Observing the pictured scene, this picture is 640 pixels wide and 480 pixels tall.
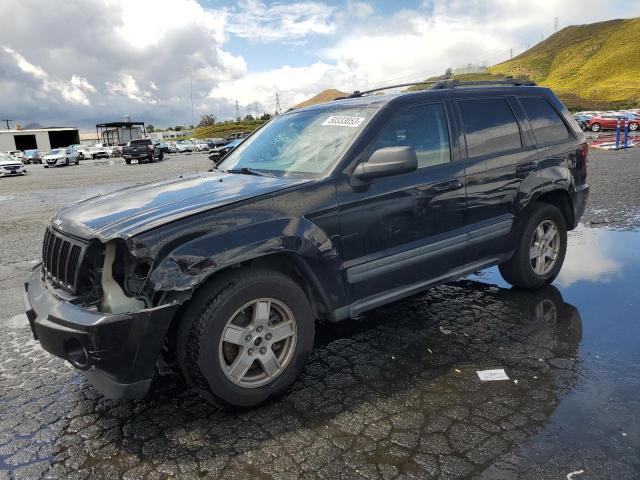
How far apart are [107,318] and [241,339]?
2.49 feet

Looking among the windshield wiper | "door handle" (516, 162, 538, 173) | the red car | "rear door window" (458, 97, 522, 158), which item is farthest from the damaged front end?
the red car

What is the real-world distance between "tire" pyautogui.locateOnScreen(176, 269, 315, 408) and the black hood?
1.51 feet

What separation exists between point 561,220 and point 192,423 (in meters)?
3.84

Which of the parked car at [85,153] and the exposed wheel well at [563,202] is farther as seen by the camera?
the parked car at [85,153]

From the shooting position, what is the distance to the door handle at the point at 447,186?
12.7 ft

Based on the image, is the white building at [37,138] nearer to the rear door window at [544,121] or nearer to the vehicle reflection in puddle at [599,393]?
the rear door window at [544,121]

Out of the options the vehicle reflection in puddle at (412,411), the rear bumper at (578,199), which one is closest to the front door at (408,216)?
the vehicle reflection in puddle at (412,411)

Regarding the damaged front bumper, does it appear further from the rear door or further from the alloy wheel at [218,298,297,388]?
the rear door

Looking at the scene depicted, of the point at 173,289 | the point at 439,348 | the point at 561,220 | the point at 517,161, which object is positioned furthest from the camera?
the point at 561,220

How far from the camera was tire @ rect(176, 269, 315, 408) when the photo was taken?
9.39 ft

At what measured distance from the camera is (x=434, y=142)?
4.02 meters

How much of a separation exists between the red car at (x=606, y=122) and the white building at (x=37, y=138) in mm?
75939

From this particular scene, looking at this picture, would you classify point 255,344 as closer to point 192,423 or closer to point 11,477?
point 192,423

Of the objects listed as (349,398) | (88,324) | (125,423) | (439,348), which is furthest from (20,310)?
(439,348)
